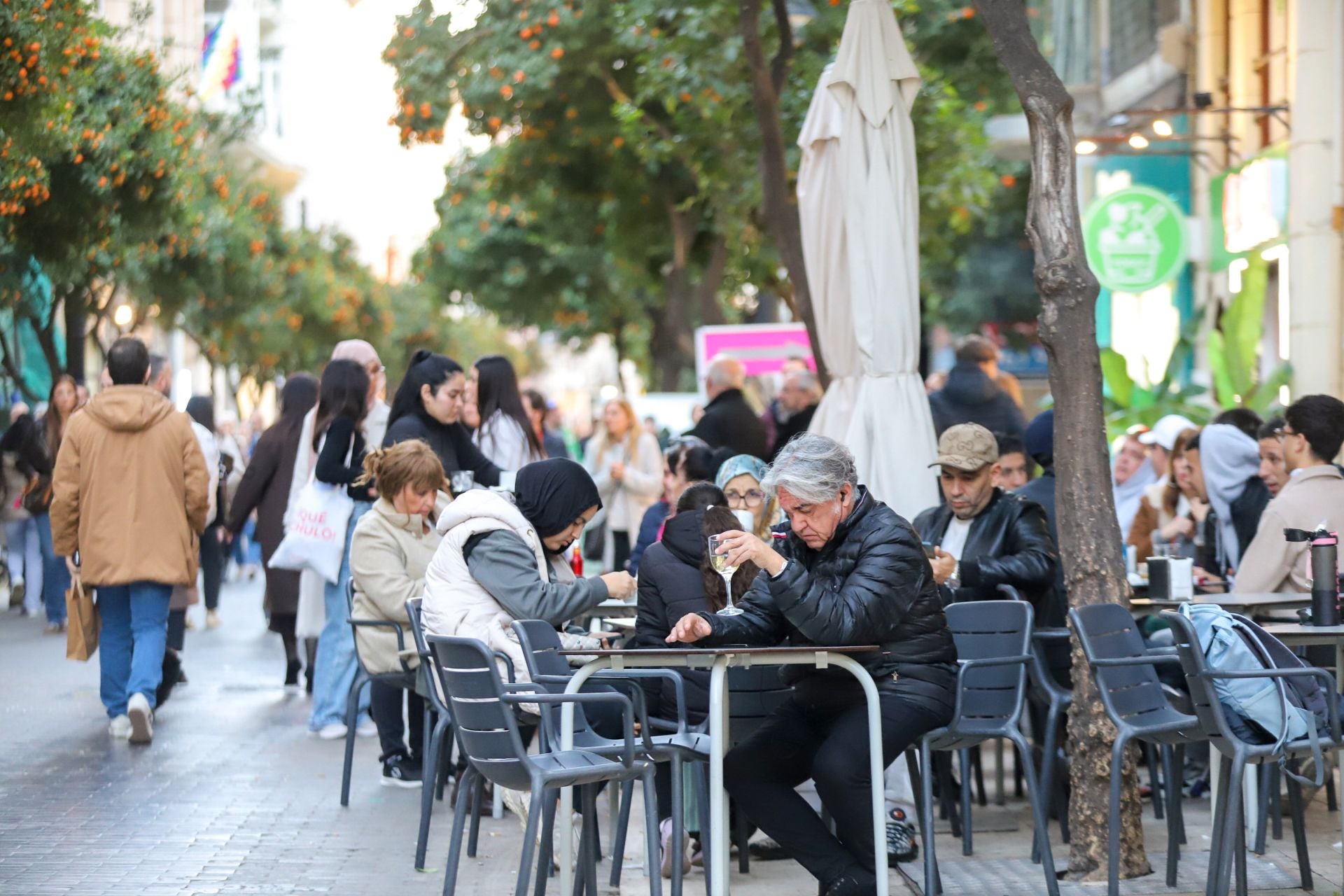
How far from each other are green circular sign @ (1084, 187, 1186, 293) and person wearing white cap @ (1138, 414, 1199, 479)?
609cm

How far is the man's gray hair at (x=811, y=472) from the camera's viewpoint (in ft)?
20.0

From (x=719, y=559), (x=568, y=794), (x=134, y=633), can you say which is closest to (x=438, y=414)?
(x=134, y=633)

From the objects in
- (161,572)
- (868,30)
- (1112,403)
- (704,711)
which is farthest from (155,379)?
(1112,403)

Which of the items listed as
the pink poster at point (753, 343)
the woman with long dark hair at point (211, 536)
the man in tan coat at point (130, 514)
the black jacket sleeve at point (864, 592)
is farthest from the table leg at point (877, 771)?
the pink poster at point (753, 343)

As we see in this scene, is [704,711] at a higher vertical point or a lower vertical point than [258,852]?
higher

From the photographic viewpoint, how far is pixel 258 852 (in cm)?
787

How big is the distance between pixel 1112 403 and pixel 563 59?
23.6 feet

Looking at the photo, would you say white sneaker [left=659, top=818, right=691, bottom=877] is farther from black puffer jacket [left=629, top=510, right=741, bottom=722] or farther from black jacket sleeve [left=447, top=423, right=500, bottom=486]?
black jacket sleeve [left=447, top=423, right=500, bottom=486]

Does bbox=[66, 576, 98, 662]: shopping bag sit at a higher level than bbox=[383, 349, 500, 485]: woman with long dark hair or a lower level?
lower

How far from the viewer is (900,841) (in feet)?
24.5

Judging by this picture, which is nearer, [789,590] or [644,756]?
[789,590]

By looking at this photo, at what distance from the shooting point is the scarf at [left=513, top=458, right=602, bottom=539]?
721 cm

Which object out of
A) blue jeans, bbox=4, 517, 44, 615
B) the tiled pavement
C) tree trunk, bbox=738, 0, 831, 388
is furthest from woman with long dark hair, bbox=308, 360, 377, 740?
blue jeans, bbox=4, 517, 44, 615

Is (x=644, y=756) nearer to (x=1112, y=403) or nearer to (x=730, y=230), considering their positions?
(x=1112, y=403)
